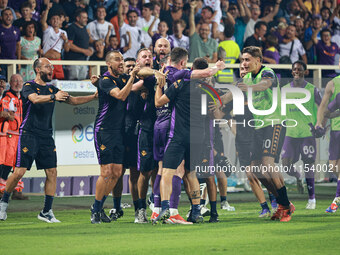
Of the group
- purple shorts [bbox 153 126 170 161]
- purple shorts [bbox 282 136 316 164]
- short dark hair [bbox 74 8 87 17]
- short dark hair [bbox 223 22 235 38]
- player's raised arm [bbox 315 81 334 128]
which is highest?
short dark hair [bbox 74 8 87 17]

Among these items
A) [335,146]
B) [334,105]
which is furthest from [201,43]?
[335,146]

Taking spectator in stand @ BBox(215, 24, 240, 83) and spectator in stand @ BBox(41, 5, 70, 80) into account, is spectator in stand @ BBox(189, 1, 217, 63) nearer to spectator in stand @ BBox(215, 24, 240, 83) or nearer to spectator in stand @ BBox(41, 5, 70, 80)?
spectator in stand @ BBox(215, 24, 240, 83)

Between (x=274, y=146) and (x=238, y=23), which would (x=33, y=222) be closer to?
(x=274, y=146)

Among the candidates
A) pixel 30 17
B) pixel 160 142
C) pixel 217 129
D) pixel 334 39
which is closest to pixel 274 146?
pixel 160 142

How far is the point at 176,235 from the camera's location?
27.5 ft

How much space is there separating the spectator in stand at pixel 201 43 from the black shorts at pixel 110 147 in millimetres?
8170

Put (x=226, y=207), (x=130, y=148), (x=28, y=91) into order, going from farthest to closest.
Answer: (x=226, y=207)
(x=130, y=148)
(x=28, y=91)

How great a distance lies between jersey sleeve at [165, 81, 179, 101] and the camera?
9.47m

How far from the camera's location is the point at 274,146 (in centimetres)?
1002

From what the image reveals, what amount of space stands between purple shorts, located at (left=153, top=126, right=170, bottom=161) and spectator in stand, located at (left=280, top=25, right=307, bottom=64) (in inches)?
394

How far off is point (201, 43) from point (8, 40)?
5187 millimetres

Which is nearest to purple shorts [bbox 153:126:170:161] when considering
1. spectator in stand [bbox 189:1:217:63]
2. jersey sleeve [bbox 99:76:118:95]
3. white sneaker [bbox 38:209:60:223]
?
jersey sleeve [bbox 99:76:118:95]

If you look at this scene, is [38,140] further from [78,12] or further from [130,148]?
[78,12]

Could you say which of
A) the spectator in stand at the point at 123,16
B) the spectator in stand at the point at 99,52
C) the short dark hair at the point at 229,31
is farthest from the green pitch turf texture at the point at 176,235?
the short dark hair at the point at 229,31
